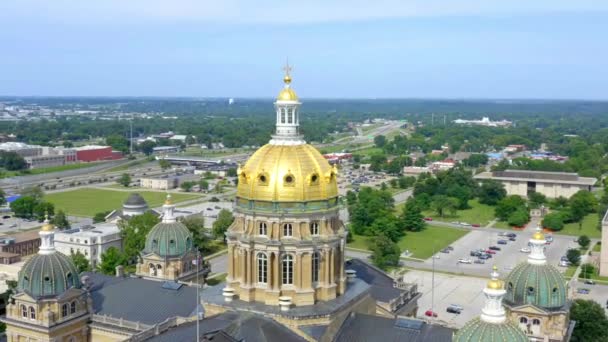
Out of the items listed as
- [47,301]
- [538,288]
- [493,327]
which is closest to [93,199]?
[47,301]

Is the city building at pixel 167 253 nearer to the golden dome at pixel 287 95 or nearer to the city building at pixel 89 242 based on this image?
the golden dome at pixel 287 95

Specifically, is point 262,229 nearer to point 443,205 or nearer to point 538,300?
point 538,300

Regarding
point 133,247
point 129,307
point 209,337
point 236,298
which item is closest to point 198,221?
point 133,247

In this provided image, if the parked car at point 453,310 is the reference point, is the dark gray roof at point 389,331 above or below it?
above

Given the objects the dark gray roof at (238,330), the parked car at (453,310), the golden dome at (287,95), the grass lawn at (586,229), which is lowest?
the parked car at (453,310)

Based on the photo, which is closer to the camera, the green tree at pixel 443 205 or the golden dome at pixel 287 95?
the golden dome at pixel 287 95

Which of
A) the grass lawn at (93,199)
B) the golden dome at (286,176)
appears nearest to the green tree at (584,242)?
the golden dome at (286,176)
